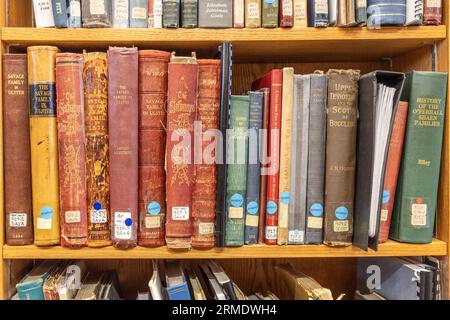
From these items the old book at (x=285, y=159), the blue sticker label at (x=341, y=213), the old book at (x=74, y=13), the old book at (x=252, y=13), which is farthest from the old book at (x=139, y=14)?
the blue sticker label at (x=341, y=213)

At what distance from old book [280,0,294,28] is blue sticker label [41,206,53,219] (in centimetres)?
60

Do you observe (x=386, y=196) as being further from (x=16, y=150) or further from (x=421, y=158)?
(x=16, y=150)

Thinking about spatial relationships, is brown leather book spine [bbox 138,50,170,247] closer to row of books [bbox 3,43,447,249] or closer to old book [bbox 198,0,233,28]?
row of books [bbox 3,43,447,249]

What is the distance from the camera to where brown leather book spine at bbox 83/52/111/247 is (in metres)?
0.80

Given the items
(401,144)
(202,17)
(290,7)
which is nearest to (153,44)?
(202,17)

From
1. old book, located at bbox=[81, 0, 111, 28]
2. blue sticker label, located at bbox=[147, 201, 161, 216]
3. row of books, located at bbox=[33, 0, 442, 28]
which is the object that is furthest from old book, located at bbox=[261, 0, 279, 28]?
blue sticker label, located at bbox=[147, 201, 161, 216]

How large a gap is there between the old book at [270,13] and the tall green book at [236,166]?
0.52 feet

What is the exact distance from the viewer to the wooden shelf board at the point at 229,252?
817 millimetres

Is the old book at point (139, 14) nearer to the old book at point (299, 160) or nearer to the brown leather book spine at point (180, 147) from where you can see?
the brown leather book spine at point (180, 147)

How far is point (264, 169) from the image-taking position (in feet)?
2.76

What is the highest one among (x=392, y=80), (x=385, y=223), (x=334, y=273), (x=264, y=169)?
(x=392, y=80)

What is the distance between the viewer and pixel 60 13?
0.82 meters
